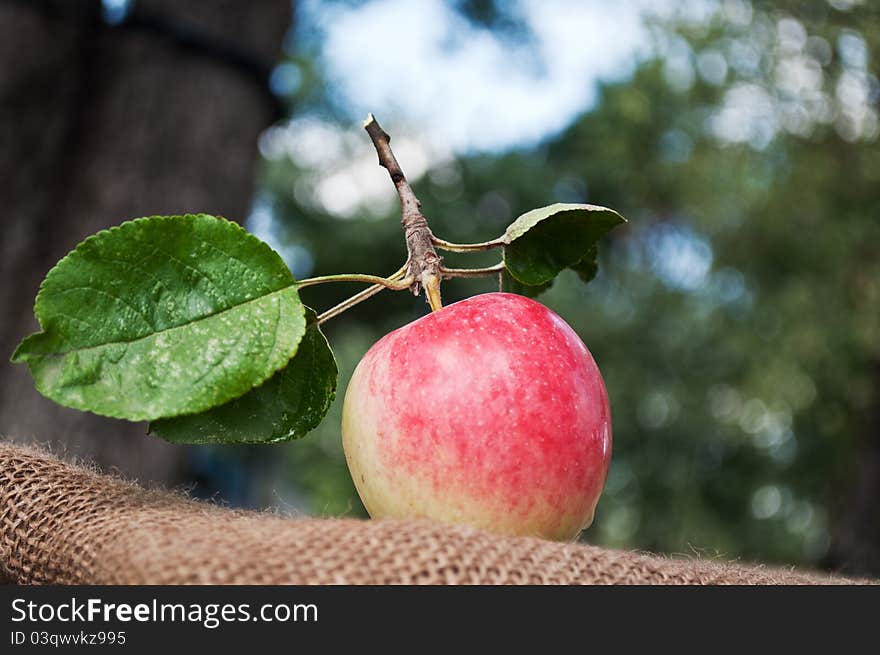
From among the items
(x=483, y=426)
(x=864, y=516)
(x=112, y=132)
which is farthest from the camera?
(x=864, y=516)

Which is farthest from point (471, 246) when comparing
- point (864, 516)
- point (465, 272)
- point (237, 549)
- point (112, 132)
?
point (864, 516)

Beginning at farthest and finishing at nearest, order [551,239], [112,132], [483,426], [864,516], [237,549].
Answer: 1. [864,516]
2. [112,132]
3. [551,239]
4. [483,426]
5. [237,549]

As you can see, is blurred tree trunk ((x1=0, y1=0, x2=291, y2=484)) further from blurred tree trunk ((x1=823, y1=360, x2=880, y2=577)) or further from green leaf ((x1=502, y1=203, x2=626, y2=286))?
blurred tree trunk ((x1=823, y1=360, x2=880, y2=577))

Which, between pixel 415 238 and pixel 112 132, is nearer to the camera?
pixel 415 238

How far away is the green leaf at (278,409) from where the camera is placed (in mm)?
558

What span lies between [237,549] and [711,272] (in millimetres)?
3742

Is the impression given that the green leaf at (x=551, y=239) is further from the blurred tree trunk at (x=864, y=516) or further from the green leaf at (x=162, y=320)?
the blurred tree trunk at (x=864, y=516)

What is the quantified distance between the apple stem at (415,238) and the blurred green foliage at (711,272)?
230 centimetres

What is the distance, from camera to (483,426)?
0.52m

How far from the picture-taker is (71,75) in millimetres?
1348

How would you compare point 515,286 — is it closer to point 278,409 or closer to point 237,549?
point 278,409

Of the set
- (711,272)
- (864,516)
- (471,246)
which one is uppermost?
(471,246)

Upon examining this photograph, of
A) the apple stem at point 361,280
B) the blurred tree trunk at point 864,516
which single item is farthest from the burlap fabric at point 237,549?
the blurred tree trunk at point 864,516

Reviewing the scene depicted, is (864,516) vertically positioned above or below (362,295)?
below
